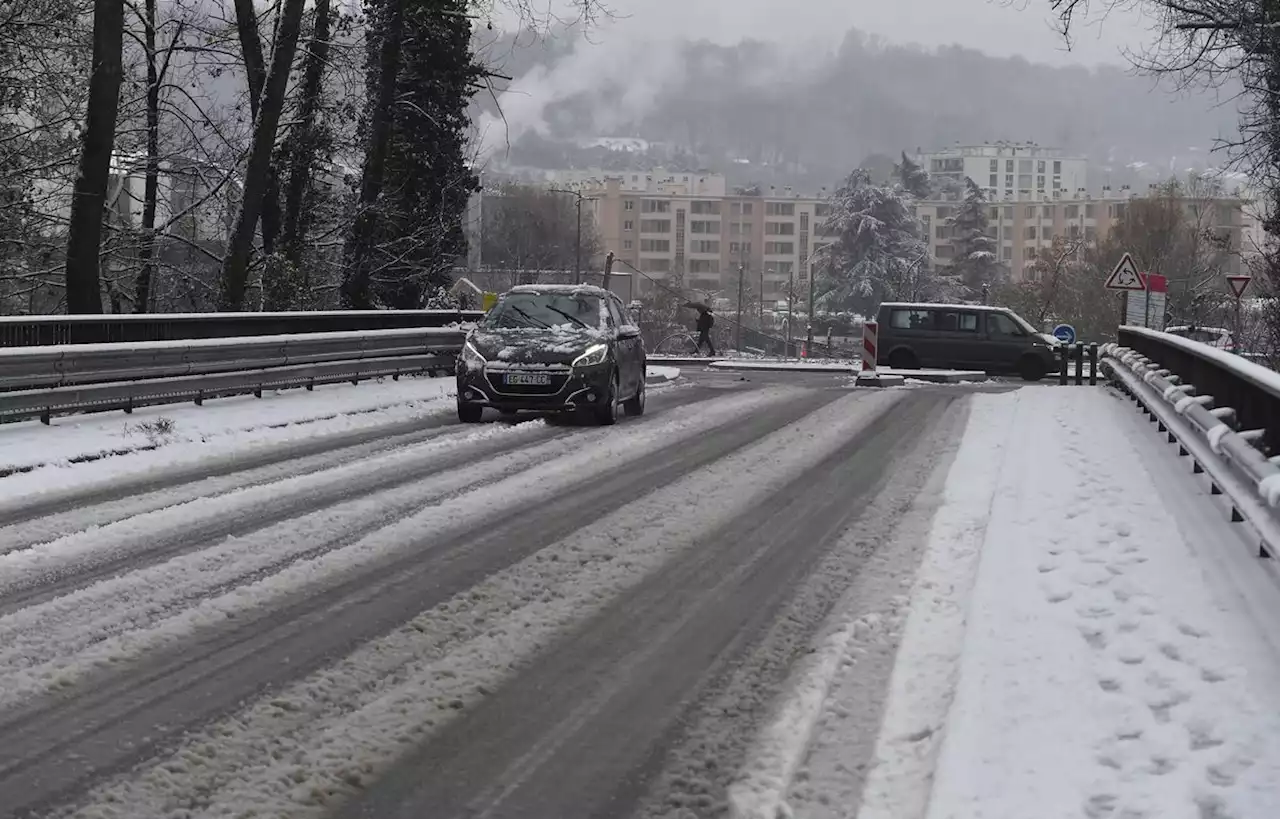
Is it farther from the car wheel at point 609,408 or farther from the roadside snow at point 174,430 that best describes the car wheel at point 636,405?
the roadside snow at point 174,430

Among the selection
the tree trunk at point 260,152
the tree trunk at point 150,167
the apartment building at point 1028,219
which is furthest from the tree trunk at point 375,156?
the apartment building at point 1028,219

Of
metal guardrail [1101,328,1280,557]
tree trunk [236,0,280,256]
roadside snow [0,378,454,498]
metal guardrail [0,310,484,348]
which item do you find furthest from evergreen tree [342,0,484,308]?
metal guardrail [1101,328,1280,557]

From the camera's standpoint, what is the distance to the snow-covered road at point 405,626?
432cm

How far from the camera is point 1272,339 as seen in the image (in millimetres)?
28453

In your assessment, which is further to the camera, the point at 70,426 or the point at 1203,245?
the point at 1203,245

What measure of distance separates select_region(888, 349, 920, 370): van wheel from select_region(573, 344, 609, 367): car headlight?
1720cm

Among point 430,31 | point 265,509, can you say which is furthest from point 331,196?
point 265,509

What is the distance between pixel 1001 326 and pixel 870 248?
2681 inches

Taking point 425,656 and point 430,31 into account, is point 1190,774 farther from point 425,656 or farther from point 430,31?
Result: point 430,31

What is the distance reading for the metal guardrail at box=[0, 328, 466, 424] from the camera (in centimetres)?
1227

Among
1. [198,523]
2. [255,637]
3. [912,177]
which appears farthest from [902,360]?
[912,177]

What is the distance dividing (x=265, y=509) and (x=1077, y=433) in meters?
8.89

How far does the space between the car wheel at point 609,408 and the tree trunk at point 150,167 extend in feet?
50.0

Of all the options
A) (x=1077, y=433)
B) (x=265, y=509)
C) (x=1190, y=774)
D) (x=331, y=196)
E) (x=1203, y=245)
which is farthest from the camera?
(x=1203, y=245)
